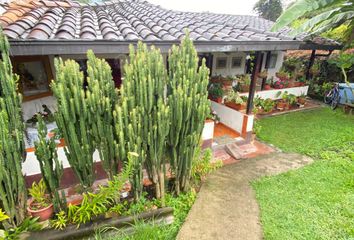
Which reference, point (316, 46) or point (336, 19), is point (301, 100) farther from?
point (336, 19)

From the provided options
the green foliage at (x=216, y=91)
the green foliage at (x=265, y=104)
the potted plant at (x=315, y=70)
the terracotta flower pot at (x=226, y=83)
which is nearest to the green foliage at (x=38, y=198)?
the green foliage at (x=216, y=91)

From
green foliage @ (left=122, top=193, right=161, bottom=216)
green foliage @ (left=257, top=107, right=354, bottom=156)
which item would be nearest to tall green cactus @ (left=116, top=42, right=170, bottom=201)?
green foliage @ (left=122, top=193, right=161, bottom=216)

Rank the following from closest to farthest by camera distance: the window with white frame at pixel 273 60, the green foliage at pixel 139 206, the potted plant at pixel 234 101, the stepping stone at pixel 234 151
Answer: the green foliage at pixel 139 206 < the stepping stone at pixel 234 151 < the potted plant at pixel 234 101 < the window with white frame at pixel 273 60

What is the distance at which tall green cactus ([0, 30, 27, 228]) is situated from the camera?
2.98 meters

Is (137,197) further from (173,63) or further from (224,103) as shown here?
(224,103)

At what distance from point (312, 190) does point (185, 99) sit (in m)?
3.90

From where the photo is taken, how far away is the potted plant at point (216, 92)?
8.45 m

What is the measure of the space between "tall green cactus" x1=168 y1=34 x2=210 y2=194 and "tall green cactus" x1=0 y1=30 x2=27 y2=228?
2.48 m

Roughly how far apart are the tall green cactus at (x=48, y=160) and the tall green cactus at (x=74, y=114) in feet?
0.85

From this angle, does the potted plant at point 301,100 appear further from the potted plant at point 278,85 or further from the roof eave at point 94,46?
the roof eave at point 94,46

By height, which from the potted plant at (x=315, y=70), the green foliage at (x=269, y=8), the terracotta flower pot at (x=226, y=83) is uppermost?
the green foliage at (x=269, y=8)

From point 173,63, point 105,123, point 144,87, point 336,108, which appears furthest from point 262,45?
point 336,108

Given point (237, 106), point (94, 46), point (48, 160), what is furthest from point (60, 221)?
point (237, 106)

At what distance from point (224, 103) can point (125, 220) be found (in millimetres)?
5995
